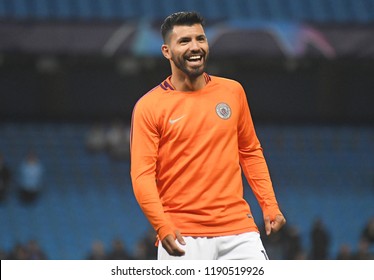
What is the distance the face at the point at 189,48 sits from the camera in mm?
5301

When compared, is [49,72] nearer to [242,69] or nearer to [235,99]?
[242,69]

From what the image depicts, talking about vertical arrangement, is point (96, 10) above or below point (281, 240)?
above

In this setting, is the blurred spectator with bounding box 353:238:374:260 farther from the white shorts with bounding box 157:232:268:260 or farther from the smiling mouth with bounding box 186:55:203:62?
the smiling mouth with bounding box 186:55:203:62

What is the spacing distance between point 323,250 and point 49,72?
9265mm

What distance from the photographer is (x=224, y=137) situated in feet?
17.6

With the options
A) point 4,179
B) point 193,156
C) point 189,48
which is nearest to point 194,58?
point 189,48

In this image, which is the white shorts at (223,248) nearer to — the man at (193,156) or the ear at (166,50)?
the man at (193,156)

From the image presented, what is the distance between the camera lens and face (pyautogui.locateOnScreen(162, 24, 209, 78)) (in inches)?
209

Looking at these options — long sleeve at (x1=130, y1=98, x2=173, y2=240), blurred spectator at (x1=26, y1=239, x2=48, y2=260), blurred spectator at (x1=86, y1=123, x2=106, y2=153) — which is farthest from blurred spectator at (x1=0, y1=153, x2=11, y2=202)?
long sleeve at (x1=130, y1=98, x2=173, y2=240)

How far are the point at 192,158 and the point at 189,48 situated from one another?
0.61 metres

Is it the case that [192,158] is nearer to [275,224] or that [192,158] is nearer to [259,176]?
[259,176]

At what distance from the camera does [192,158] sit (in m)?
5.32

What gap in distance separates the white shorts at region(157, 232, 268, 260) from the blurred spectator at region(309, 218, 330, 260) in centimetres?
1246
